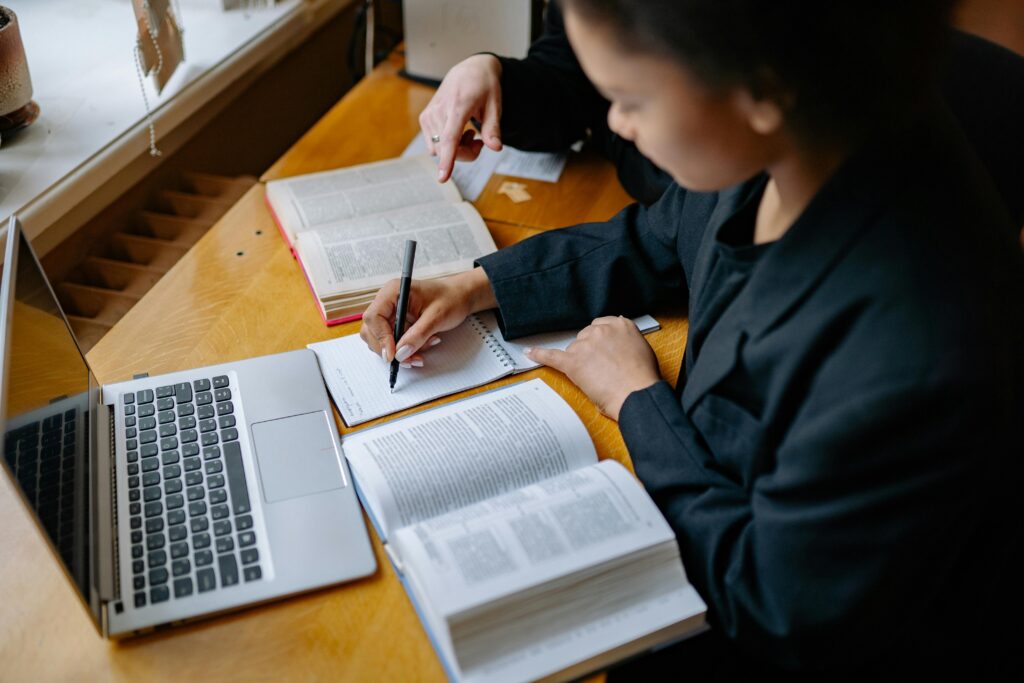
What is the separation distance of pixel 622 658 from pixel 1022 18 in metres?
2.10

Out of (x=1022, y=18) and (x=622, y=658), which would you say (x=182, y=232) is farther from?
(x=1022, y=18)

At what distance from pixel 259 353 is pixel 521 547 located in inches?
17.9

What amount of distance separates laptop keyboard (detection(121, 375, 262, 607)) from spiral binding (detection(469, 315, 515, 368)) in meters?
0.30

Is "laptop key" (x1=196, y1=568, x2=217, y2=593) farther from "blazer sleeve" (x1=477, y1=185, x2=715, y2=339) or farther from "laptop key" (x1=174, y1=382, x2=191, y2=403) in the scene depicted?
"blazer sleeve" (x1=477, y1=185, x2=715, y2=339)

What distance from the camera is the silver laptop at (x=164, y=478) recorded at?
675mm

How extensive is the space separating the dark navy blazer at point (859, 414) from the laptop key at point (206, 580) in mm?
403

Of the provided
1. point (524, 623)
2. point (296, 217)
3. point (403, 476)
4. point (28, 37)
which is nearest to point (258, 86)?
point (28, 37)

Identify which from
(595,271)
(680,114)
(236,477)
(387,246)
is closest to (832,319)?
(680,114)

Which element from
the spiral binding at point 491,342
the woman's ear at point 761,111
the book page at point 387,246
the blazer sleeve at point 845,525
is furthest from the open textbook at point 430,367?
the woman's ear at point 761,111

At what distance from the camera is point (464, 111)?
1188mm

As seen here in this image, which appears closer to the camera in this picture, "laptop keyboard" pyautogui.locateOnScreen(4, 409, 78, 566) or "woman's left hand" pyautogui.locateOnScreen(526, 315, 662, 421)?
"laptop keyboard" pyautogui.locateOnScreen(4, 409, 78, 566)

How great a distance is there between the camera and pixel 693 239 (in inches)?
39.3

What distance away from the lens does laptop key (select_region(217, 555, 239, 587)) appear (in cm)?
71

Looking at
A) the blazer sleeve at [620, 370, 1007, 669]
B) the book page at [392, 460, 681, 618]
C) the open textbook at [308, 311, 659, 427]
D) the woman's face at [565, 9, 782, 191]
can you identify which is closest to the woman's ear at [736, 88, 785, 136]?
the woman's face at [565, 9, 782, 191]
